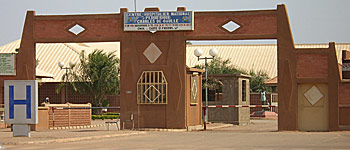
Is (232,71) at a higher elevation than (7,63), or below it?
higher

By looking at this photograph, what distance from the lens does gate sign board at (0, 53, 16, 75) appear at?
29.4m

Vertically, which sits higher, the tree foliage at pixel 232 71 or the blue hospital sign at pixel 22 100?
the tree foliage at pixel 232 71

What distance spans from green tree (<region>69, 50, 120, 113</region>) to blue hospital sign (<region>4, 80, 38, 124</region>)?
109 feet

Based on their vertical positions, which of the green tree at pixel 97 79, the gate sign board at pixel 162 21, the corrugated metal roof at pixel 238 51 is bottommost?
the green tree at pixel 97 79

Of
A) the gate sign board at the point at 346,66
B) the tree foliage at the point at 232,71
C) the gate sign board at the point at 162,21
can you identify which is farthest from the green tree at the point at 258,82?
the gate sign board at the point at 162,21

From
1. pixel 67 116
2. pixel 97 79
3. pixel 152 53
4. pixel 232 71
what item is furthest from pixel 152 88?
pixel 232 71

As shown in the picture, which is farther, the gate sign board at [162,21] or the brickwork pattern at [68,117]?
the brickwork pattern at [68,117]

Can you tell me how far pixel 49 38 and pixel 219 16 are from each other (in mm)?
7478

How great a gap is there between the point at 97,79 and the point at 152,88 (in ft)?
89.7

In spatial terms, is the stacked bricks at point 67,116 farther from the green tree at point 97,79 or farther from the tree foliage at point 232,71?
the tree foliage at point 232,71

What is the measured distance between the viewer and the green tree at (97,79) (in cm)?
5431

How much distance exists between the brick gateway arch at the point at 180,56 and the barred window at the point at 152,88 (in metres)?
0.18

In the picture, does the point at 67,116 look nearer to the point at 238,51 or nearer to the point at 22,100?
the point at 22,100

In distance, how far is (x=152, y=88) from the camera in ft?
90.3
